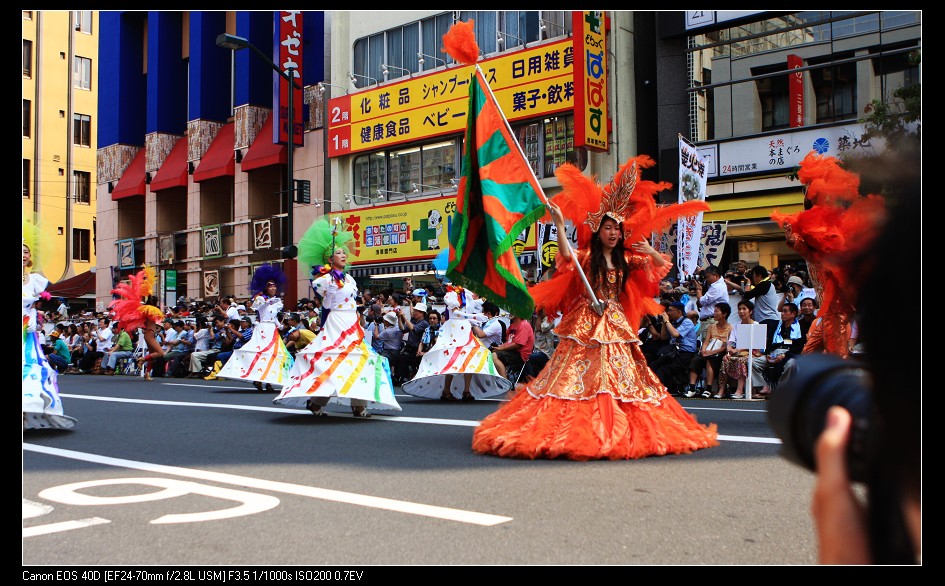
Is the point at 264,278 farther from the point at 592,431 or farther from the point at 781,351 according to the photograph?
the point at 592,431

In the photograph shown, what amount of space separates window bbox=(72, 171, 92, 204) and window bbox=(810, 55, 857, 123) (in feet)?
121

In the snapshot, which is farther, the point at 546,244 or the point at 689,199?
the point at 546,244

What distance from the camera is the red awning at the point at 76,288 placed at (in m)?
38.3

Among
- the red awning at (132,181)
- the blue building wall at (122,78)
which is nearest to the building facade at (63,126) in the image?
the blue building wall at (122,78)

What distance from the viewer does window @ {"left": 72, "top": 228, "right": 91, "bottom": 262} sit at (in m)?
44.7

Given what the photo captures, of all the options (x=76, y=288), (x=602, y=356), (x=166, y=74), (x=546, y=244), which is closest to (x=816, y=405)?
(x=602, y=356)

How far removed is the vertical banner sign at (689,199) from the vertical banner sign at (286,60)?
1390 cm

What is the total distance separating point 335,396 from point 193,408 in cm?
279

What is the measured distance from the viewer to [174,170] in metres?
32.4

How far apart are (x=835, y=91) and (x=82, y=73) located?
3800 cm

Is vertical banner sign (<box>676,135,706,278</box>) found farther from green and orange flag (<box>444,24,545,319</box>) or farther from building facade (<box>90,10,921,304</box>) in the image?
green and orange flag (<box>444,24,545,319</box>)

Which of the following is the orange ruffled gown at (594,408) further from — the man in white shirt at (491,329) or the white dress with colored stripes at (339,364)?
the man in white shirt at (491,329)

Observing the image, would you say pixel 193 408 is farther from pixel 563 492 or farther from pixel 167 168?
pixel 167 168
